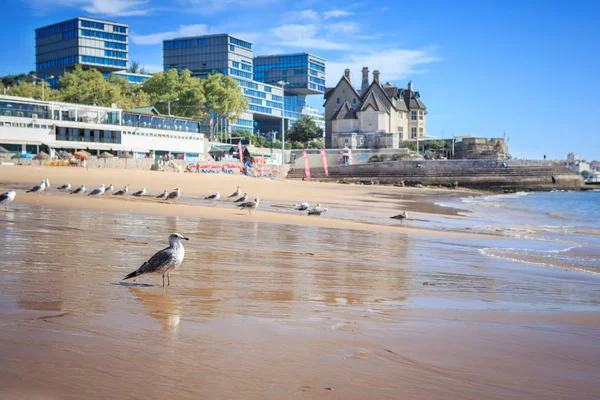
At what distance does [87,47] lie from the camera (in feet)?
372

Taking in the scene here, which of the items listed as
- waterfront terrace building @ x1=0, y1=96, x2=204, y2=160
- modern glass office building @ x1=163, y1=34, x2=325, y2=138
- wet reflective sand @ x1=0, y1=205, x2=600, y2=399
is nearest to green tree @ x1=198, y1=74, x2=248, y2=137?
waterfront terrace building @ x1=0, y1=96, x2=204, y2=160

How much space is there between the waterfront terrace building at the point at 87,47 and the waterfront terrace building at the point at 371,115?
47.2m

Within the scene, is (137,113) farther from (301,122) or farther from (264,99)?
(264,99)

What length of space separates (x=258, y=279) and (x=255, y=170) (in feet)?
191

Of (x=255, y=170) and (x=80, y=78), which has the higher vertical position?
(x=80, y=78)

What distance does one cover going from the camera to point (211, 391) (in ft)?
10.8

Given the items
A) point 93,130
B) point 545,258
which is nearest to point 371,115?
point 93,130

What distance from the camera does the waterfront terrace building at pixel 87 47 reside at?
112875 millimetres

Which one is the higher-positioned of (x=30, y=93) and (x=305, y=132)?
(x=30, y=93)

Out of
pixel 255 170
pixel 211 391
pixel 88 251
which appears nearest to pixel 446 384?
pixel 211 391

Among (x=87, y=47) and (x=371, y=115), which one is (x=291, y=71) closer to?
(x=87, y=47)

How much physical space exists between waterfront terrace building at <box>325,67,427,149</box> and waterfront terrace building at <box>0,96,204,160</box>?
27.3 metres

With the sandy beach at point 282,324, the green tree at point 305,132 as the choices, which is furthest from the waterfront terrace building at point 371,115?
the sandy beach at point 282,324

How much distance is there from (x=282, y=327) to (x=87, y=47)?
121494 mm
